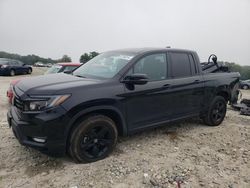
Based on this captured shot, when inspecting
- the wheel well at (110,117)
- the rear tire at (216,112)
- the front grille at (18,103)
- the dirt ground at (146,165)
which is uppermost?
the front grille at (18,103)

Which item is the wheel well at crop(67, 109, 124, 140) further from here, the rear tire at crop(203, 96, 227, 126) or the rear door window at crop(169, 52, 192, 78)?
the rear tire at crop(203, 96, 227, 126)

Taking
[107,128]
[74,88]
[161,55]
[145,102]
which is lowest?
[107,128]

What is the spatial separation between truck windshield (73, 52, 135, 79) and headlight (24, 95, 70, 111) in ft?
3.22

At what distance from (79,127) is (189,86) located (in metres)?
2.45

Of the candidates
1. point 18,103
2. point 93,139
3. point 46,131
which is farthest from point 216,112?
point 18,103

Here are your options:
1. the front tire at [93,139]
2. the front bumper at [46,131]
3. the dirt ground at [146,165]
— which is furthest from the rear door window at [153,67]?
the front bumper at [46,131]

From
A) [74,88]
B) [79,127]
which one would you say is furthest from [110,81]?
[79,127]

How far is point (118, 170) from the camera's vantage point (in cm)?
349

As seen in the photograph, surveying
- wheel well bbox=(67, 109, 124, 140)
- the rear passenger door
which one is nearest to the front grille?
wheel well bbox=(67, 109, 124, 140)

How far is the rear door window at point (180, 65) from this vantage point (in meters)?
4.60

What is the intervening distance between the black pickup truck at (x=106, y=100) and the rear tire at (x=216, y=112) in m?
0.28

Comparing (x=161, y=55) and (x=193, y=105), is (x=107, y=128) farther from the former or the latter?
(x=193, y=105)

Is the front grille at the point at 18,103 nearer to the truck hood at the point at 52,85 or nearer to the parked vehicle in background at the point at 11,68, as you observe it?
the truck hood at the point at 52,85

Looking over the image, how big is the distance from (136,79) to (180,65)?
1434 mm
